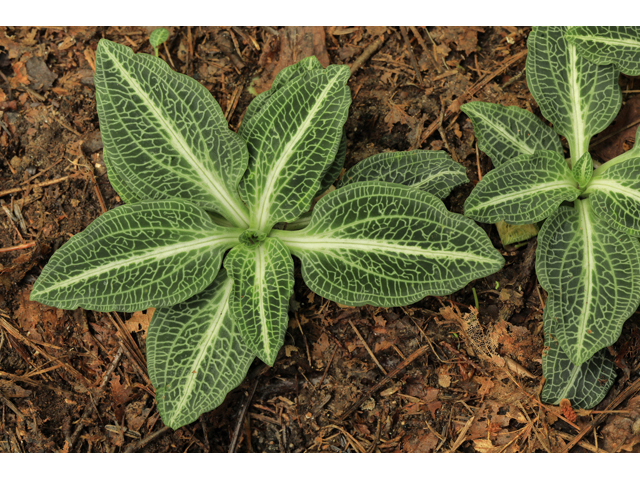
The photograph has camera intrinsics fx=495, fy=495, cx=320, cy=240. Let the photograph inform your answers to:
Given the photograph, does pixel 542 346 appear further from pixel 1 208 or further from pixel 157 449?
pixel 1 208

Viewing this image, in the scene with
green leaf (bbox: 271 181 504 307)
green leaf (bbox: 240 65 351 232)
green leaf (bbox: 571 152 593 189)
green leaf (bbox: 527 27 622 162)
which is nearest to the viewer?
green leaf (bbox: 271 181 504 307)

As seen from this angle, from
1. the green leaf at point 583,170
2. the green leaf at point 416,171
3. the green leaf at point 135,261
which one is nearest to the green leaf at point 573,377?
the green leaf at point 583,170

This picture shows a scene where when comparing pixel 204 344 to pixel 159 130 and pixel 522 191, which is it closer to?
pixel 159 130

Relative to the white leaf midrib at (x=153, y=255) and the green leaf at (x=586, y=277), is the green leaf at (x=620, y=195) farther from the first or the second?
the white leaf midrib at (x=153, y=255)

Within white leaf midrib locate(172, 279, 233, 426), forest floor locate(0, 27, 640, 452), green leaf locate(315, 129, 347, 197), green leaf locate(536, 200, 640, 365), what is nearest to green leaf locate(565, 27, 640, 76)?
forest floor locate(0, 27, 640, 452)

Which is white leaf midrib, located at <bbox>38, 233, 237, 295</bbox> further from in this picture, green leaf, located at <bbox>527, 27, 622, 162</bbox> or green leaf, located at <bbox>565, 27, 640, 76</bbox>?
green leaf, located at <bbox>565, 27, 640, 76</bbox>

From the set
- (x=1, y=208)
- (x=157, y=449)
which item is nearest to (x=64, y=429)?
(x=157, y=449)

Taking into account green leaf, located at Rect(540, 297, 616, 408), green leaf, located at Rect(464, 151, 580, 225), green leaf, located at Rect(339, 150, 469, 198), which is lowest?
green leaf, located at Rect(540, 297, 616, 408)

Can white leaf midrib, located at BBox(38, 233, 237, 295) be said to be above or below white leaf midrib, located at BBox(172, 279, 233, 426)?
above

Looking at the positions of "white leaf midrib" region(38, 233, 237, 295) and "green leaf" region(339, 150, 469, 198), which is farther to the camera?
"green leaf" region(339, 150, 469, 198)

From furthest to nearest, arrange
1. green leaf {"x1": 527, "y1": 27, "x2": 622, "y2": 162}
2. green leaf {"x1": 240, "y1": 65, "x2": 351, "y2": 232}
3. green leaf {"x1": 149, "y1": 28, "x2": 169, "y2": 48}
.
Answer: green leaf {"x1": 149, "y1": 28, "x2": 169, "y2": 48} → green leaf {"x1": 527, "y1": 27, "x2": 622, "y2": 162} → green leaf {"x1": 240, "y1": 65, "x2": 351, "y2": 232}
